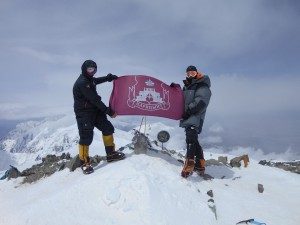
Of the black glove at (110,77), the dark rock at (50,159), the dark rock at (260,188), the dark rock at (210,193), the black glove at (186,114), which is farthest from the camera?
the dark rock at (50,159)

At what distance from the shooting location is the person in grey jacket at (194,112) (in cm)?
1151

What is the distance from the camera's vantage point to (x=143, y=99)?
12508 mm

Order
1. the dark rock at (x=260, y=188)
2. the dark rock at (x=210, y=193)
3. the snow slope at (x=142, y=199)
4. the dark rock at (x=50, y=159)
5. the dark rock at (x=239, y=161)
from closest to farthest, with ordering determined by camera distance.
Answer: the snow slope at (x=142, y=199), the dark rock at (x=210, y=193), the dark rock at (x=260, y=188), the dark rock at (x=239, y=161), the dark rock at (x=50, y=159)

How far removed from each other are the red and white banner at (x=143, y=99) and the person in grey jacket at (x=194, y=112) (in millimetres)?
552

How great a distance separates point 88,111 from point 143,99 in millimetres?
1938

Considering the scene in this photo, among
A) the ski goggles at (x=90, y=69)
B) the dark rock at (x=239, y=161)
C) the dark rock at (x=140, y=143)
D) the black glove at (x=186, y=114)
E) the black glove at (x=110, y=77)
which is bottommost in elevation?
the dark rock at (x=239, y=161)

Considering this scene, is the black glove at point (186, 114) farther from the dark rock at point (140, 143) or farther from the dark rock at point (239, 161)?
the dark rock at point (239, 161)

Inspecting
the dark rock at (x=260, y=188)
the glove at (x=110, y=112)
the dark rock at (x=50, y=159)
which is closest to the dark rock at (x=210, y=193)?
the dark rock at (x=260, y=188)

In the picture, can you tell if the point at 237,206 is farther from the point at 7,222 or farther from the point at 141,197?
the point at 7,222

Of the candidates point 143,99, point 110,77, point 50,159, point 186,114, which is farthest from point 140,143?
point 50,159

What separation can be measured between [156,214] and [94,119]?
4456mm

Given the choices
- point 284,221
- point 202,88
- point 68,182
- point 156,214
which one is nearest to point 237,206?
point 284,221

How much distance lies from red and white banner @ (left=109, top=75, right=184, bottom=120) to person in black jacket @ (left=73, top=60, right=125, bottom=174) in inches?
22.1

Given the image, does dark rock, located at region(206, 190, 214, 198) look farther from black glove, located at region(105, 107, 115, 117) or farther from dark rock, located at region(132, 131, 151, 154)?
black glove, located at region(105, 107, 115, 117)
